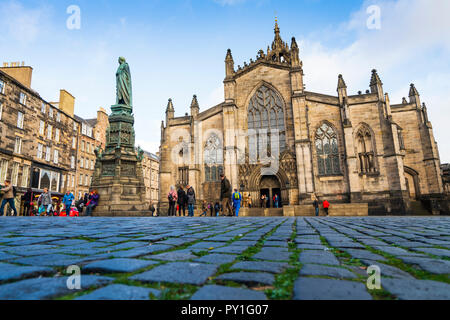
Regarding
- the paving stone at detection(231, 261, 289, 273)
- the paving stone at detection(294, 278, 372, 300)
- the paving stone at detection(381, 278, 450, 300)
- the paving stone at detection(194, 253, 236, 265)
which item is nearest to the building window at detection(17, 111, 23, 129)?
the paving stone at detection(194, 253, 236, 265)

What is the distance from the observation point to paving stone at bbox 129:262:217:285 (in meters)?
1.37

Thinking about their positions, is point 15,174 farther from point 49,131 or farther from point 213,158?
point 213,158

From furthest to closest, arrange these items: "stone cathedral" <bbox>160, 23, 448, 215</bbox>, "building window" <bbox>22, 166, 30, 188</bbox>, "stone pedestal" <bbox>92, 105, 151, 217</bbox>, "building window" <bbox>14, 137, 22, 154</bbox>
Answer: "building window" <bbox>22, 166, 30, 188</bbox> < "building window" <bbox>14, 137, 22, 154</bbox> < "stone cathedral" <bbox>160, 23, 448, 215</bbox> < "stone pedestal" <bbox>92, 105, 151, 217</bbox>

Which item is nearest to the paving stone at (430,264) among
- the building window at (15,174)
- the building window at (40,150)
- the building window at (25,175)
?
the building window at (15,174)

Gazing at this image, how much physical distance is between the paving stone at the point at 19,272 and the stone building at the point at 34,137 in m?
25.8

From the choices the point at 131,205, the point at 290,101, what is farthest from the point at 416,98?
the point at 131,205

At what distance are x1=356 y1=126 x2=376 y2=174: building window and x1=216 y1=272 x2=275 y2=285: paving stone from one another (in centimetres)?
2284

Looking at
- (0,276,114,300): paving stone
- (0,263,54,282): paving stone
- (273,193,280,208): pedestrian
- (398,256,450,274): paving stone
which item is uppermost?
(273,193,280,208): pedestrian

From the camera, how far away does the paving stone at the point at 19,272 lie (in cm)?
144

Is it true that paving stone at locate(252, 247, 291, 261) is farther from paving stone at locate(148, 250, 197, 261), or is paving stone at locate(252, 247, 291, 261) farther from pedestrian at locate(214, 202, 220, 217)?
pedestrian at locate(214, 202, 220, 217)

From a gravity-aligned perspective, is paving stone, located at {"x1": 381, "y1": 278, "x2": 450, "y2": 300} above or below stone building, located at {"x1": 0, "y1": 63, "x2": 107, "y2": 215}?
below

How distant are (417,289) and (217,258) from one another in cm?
123
